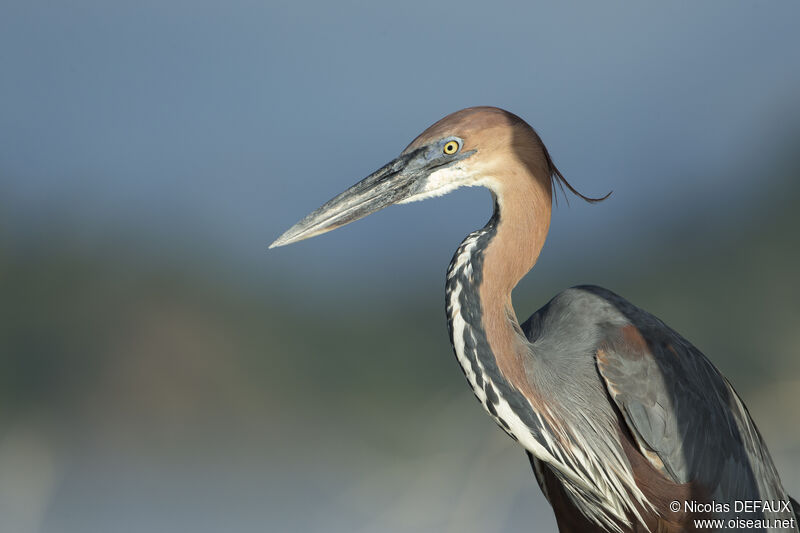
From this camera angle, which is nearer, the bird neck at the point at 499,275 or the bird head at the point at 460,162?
the bird neck at the point at 499,275

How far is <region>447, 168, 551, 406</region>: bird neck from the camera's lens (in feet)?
6.32

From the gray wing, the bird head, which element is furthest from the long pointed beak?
the gray wing

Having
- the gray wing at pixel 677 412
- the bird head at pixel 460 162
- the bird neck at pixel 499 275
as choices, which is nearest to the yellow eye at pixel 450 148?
the bird head at pixel 460 162

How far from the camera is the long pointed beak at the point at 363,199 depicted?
2.16m

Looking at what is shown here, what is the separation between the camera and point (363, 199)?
2205 millimetres

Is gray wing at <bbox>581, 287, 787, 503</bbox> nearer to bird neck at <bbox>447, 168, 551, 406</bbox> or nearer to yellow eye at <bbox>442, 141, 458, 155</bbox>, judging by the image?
bird neck at <bbox>447, 168, 551, 406</bbox>

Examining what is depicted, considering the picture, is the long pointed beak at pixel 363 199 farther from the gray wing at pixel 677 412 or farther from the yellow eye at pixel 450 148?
the gray wing at pixel 677 412

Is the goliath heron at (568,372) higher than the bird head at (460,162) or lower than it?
lower

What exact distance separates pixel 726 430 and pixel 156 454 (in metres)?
6.35

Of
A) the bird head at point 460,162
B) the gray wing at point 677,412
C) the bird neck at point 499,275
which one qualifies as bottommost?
the gray wing at point 677,412

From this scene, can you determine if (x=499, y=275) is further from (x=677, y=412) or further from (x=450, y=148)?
(x=677, y=412)

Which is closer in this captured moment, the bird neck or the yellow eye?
the bird neck

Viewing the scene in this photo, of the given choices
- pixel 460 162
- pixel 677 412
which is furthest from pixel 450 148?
pixel 677 412

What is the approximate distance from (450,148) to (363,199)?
0.96 ft
